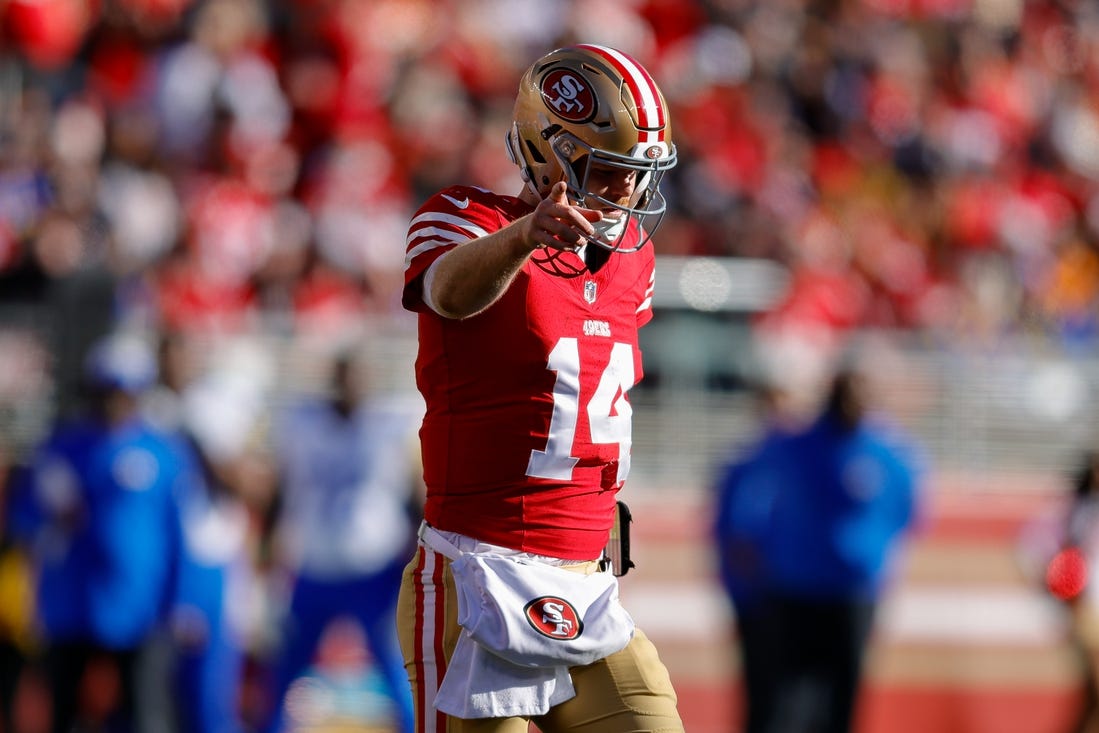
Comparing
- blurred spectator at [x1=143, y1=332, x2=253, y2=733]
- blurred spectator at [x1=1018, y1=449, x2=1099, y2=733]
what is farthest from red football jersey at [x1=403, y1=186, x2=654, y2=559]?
blurred spectator at [x1=1018, y1=449, x2=1099, y2=733]

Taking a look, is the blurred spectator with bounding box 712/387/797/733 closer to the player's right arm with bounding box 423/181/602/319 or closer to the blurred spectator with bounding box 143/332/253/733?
the blurred spectator with bounding box 143/332/253/733

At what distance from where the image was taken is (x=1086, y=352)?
11828 millimetres

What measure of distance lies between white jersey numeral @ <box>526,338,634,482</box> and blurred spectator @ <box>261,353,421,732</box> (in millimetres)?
4767

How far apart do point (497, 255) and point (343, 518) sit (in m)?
5.50

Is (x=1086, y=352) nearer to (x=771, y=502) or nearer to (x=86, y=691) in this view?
(x=771, y=502)

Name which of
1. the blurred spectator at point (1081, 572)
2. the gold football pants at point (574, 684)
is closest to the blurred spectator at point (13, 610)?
the blurred spectator at point (1081, 572)

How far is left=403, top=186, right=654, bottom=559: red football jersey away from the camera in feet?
12.9

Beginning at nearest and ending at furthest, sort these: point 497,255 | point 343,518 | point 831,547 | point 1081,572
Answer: point 497,255 → point 343,518 → point 831,547 → point 1081,572

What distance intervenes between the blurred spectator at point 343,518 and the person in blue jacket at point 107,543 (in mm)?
737

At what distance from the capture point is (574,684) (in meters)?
4.02

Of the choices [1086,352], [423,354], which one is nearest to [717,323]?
[1086,352]

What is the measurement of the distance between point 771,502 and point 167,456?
308 cm

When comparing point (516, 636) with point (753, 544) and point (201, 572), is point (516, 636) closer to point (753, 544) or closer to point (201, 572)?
point (201, 572)

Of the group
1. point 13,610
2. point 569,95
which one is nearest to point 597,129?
point 569,95
